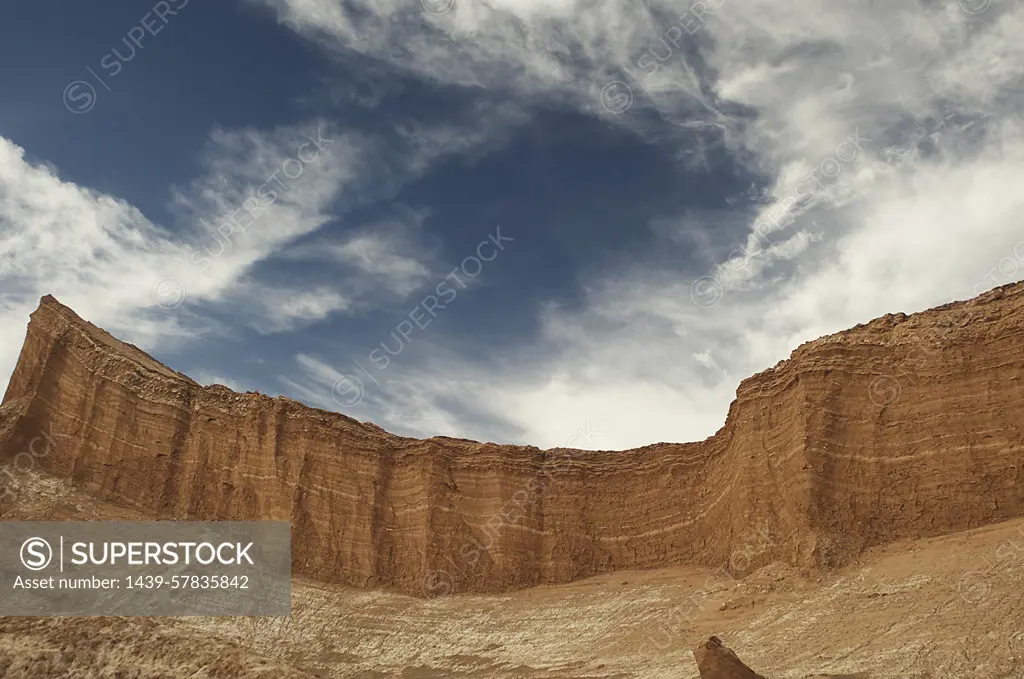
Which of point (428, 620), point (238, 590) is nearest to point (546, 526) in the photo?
point (428, 620)

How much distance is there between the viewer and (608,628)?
38.6 metres

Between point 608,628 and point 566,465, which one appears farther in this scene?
point 566,465

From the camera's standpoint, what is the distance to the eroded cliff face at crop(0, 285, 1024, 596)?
36.3 m

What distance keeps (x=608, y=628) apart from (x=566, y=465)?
15.7m

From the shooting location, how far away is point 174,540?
42219mm

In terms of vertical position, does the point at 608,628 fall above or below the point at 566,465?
below

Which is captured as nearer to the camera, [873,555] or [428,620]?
[873,555]

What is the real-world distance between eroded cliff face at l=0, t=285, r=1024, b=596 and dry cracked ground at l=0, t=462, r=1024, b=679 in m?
2.00

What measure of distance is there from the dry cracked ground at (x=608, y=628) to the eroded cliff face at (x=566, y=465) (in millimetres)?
1998

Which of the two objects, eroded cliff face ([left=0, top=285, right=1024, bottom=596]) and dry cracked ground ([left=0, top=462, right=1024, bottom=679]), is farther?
eroded cliff face ([left=0, top=285, right=1024, bottom=596])

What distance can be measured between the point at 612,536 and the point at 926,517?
19.7 meters

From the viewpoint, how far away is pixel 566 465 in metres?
53.2

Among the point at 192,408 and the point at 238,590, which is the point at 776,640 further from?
the point at 192,408

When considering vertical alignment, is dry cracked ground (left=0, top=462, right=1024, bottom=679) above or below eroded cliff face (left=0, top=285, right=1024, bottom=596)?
below
